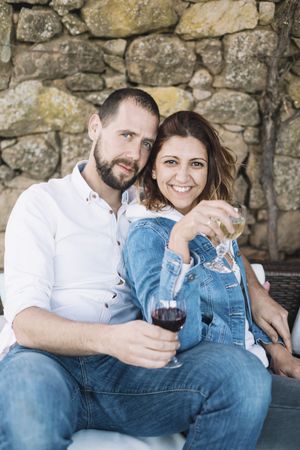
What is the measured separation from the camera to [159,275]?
1.73 m

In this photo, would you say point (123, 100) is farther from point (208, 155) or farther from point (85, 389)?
point (85, 389)

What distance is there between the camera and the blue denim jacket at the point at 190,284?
1.71 metres

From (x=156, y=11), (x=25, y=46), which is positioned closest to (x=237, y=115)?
(x=156, y=11)

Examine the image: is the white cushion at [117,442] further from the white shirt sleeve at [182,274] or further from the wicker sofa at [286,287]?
the wicker sofa at [286,287]

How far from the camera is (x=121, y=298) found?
2082mm

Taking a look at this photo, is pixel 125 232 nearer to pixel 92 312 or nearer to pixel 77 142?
pixel 92 312

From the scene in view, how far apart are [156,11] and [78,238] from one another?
1.49 metres

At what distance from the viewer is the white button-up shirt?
191 centimetres

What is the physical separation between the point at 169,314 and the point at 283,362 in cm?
83

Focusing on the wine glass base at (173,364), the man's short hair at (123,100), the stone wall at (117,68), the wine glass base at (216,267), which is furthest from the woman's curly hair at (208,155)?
the stone wall at (117,68)

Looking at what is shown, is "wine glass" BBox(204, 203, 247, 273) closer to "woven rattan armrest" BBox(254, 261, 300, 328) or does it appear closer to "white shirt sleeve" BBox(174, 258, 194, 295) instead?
"white shirt sleeve" BBox(174, 258, 194, 295)

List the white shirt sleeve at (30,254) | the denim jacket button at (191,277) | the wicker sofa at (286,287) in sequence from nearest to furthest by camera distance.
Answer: the denim jacket button at (191,277) → the white shirt sleeve at (30,254) → the wicker sofa at (286,287)

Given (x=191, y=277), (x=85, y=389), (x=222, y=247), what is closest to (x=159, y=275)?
(x=191, y=277)

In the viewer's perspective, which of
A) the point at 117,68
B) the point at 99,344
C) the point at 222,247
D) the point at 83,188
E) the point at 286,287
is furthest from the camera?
the point at 117,68
